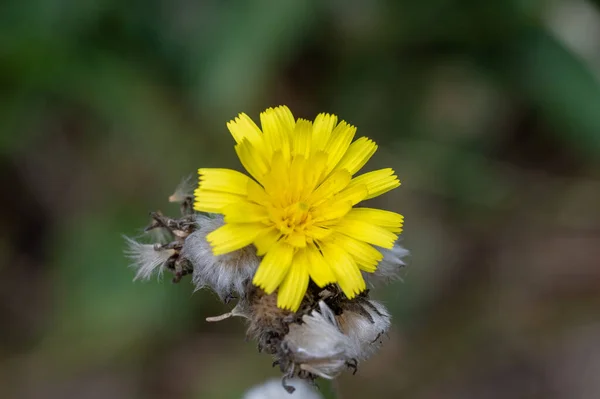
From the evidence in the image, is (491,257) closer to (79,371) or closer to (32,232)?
(79,371)

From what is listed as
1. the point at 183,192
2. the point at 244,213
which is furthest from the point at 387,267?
the point at 183,192

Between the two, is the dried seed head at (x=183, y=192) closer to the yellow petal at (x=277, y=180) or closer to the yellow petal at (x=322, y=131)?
the yellow petal at (x=277, y=180)

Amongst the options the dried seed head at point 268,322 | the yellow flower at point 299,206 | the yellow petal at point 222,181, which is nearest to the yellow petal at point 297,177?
the yellow flower at point 299,206

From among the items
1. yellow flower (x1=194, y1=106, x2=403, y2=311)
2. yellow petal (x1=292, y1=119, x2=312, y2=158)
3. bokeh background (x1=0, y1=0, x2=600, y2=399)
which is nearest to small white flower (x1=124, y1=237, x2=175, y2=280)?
yellow flower (x1=194, y1=106, x2=403, y2=311)

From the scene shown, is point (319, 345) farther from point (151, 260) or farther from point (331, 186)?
point (151, 260)

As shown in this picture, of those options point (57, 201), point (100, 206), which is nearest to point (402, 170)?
point (100, 206)

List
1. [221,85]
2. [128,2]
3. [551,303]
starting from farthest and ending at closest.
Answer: [551,303], [128,2], [221,85]

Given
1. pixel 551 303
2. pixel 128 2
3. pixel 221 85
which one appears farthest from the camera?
pixel 551 303
